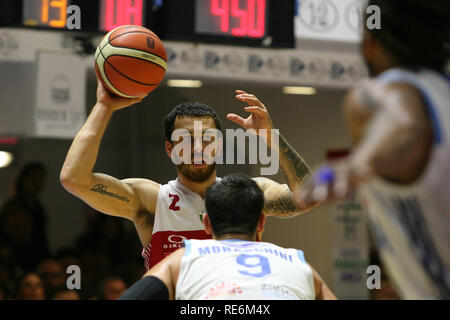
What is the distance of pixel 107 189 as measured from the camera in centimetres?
354

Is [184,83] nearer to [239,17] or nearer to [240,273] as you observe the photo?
[239,17]

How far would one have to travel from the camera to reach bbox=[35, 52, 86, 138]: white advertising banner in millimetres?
6594

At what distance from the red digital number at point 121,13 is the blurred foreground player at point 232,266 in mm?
3241

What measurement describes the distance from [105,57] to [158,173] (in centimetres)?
444

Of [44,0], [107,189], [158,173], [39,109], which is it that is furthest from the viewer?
[158,173]

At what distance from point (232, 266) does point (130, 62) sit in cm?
151

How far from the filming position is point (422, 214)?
164cm

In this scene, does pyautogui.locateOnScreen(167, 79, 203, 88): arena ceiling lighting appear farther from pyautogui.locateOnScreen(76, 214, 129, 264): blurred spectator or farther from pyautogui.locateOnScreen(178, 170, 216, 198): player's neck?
pyautogui.locateOnScreen(178, 170, 216, 198): player's neck

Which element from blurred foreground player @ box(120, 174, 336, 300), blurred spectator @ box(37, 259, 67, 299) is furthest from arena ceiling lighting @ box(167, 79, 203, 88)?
blurred foreground player @ box(120, 174, 336, 300)

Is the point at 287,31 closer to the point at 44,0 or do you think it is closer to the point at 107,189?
the point at 44,0

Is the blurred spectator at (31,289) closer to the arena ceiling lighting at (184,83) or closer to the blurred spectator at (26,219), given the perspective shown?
the blurred spectator at (26,219)

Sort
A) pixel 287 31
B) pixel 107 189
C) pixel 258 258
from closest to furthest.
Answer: pixel 258 258 → pixel 107 189 → pixel 287 31

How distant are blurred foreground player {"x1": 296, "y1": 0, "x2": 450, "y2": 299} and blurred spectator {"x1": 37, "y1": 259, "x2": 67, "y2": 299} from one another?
493 centimetres
